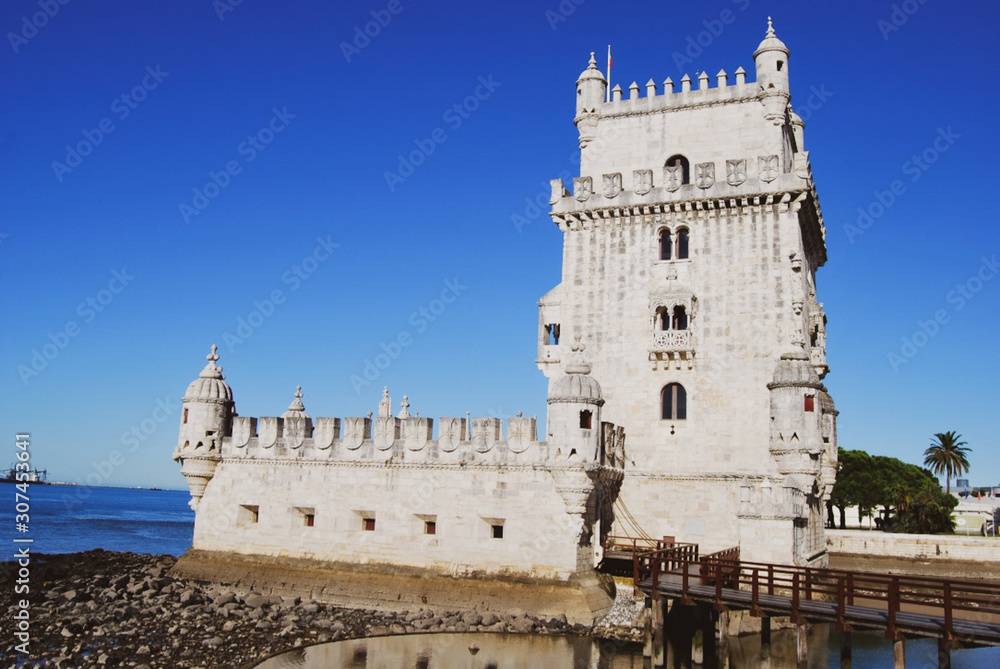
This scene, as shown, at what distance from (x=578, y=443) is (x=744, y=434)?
6700 mm

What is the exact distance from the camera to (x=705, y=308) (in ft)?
102

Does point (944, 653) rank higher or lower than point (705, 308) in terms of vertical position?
lower

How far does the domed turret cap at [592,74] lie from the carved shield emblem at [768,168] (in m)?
8.19

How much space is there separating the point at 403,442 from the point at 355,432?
203cm

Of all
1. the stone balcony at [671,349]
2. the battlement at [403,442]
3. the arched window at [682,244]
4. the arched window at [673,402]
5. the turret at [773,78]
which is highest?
the turret at [773,78]

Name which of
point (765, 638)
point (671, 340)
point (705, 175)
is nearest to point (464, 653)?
point (765, 638)

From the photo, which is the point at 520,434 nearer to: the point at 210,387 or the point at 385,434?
the point at 385,434

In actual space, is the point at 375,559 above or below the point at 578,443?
below

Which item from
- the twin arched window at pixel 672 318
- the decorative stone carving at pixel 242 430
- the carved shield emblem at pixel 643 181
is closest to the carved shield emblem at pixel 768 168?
the carved shield emblem at pixel 643 181

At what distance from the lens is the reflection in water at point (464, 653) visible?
2291 cm

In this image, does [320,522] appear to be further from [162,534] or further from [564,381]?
[162,534]

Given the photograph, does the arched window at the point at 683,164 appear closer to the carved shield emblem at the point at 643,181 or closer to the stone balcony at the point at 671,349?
the carved shield emblem at the point at 643,181

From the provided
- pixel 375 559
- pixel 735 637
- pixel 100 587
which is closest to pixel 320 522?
pixel 375 559

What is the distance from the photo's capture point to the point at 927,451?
68938mm
